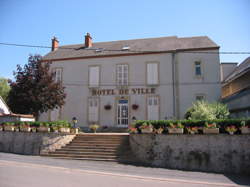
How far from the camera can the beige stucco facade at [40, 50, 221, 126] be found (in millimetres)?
15664

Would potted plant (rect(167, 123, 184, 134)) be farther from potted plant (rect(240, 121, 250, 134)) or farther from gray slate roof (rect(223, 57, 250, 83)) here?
gray slate roof (rect(223, 57, 250, 83))

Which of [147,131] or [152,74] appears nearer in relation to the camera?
[147,131]

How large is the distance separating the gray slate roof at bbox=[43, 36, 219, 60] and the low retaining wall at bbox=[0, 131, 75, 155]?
771 centimetres

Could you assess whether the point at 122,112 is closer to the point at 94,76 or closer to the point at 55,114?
the point at 94,76

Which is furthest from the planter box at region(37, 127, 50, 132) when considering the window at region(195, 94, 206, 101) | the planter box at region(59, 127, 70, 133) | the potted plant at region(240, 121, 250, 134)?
the window at region(195, 94, 206, 101)

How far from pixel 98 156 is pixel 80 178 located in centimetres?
363

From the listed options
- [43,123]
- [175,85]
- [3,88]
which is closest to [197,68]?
[175,85]

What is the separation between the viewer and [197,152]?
328 inches

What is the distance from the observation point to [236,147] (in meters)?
7.91

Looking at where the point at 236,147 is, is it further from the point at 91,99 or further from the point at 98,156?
the point at 91,99

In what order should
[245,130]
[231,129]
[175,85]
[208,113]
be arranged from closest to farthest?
[245,130]
[231,129]
[208,113]
[175,85]

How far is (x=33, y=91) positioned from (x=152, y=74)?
8772 mm

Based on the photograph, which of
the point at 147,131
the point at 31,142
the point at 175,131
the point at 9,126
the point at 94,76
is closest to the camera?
the point at 175,131

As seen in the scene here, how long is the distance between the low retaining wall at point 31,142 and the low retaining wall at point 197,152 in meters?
4.30
